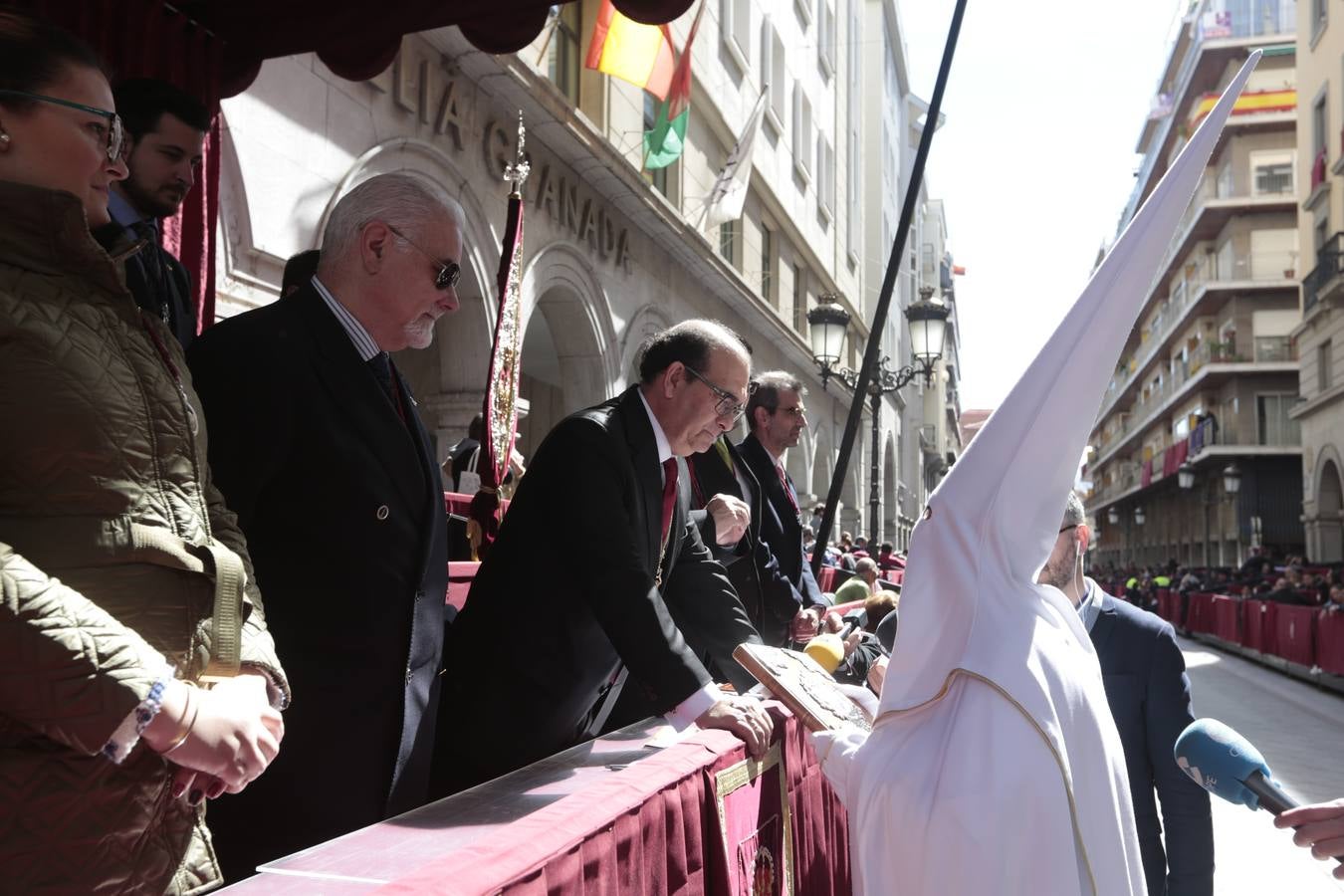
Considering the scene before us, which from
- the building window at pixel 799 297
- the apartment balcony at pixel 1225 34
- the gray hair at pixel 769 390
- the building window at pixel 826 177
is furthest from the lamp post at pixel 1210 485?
the gray hair at pixel 769 390

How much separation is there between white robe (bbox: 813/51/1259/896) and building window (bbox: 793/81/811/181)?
72.2 feet

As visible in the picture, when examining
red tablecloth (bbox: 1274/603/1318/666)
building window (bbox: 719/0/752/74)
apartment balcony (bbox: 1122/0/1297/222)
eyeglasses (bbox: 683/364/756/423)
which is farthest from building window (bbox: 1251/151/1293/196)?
eyeglasses (bbox: 683/364/756/423)

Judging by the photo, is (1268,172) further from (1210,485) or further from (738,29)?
(738,29)

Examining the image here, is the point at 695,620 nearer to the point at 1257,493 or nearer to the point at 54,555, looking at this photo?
the point at 54,555

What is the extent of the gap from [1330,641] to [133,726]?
1751cm

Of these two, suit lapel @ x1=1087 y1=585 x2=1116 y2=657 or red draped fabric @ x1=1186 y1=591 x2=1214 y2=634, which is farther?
red draped fabric @ x1=1186 y1=591 x2=1214 y2=634

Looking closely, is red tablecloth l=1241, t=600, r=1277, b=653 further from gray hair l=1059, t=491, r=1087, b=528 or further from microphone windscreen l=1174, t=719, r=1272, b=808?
microphone windscreen l=1174, t=719, r=1272, b=808

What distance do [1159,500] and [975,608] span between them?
68.2 meters

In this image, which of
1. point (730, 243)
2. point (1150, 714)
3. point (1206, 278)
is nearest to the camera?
point (1150, 714)

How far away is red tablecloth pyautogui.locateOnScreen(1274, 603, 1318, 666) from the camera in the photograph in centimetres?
1683

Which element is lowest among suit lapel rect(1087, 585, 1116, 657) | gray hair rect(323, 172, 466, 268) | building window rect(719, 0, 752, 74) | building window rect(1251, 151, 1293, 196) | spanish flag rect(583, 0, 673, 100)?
suit lapel rect(1087, 585, 1116, 657)

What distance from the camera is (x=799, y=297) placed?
80.3 feet

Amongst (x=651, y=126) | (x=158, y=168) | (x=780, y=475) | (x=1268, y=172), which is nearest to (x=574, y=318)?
(x=651, y=126)

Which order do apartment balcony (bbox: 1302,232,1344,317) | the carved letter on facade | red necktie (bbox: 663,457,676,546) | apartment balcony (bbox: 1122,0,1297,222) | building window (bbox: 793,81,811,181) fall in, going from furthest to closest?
apartment balcony (bbox: 1122,0,1297,222)
apartment balcony (bbox: 1302,232,1344,317)
building window (bbox: 793,81,811,181)
the carved letter on facade
red necktie (bbox: 663,457,676,546)
